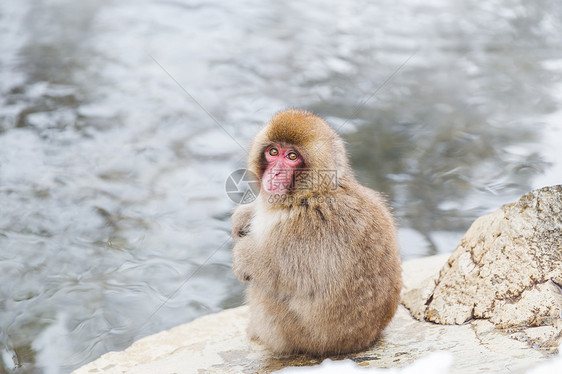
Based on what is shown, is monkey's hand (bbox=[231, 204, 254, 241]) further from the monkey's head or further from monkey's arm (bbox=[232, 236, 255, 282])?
the monkey's head

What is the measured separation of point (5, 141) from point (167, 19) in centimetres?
416

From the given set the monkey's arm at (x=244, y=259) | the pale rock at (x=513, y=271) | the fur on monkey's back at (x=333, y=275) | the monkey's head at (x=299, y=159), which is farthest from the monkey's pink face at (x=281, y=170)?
the pale rock at (x=513, y=271)

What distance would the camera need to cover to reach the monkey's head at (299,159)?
3.05m

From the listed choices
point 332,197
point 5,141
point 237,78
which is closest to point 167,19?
point 237,78

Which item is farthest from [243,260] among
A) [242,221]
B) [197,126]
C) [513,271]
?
[197,126]

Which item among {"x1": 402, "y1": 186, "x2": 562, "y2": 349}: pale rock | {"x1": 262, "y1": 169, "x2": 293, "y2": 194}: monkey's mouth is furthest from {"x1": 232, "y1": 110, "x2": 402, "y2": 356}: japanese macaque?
{"x1": 402, "y1": 186, "x2": 562, "y2": 349}: pale rock

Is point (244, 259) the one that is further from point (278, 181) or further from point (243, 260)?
point (278, 181)

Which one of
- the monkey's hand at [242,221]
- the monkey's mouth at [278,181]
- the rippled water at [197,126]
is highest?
the monkey's mouth at [278,181]

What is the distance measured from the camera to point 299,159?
3066mm

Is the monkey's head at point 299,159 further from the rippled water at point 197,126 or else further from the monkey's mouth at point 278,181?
the rippled water at point 197,126

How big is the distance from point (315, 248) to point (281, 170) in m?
0.43

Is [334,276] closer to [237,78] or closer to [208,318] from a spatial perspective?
[208,318]

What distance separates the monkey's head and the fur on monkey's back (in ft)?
0.29

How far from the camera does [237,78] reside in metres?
8.93
